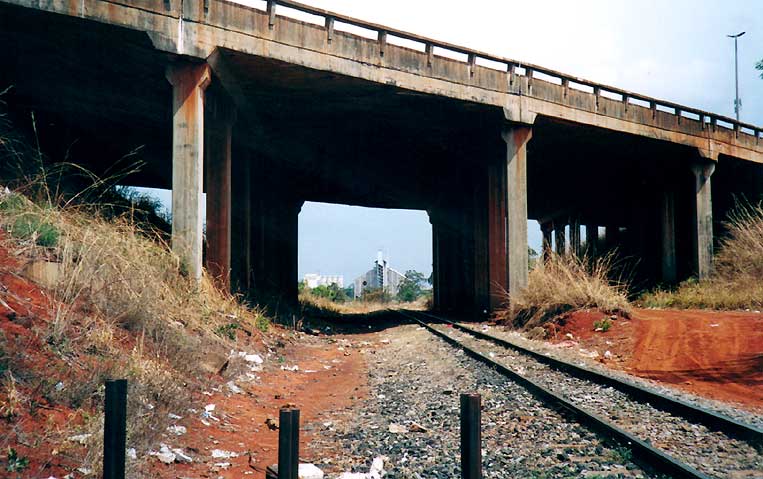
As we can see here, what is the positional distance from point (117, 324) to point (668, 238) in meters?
22.9

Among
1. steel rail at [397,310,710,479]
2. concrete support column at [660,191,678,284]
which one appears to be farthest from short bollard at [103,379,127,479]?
concrete support column at [660,191,678,284]

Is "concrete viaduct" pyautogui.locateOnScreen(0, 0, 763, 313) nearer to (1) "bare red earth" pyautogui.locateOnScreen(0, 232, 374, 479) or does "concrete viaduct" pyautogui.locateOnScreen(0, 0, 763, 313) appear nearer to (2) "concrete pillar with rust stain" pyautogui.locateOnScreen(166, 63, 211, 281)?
(2) "concrete pillar with rust stain" pyautogui.locateOnScreen(166, 63, 211, 281)

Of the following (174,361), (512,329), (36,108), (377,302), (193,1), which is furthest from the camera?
(377,302)

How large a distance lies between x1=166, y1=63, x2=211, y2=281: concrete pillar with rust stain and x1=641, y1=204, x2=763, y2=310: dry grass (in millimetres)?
13651

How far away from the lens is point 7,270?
593 centimetres

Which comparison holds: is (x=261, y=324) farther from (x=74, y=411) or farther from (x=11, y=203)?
(x=74, y=411)

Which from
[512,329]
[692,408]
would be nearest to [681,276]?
[512,329]

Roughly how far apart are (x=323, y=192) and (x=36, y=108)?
496 inches

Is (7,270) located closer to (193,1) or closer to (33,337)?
(33,337)

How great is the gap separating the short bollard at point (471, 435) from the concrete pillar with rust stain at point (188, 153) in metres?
9.72

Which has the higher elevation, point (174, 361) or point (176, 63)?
point (176, 63)

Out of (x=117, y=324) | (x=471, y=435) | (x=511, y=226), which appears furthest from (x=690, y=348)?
(x=471, y=435)

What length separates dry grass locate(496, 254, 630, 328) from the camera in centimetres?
1426

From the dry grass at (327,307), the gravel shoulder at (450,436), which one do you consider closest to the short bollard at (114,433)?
the gravel shoulder at (450,436)
